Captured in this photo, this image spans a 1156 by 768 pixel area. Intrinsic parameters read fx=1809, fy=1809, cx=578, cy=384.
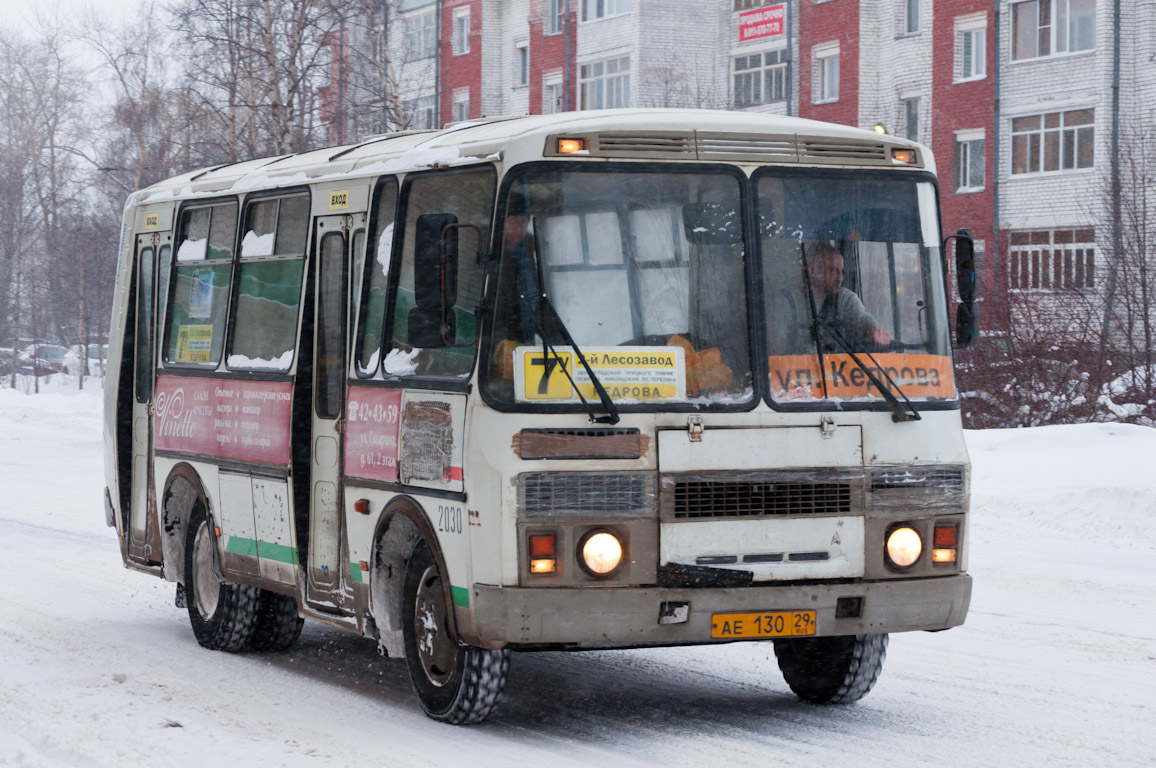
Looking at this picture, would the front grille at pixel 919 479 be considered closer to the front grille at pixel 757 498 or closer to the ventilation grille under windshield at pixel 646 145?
the front grille at pixel 757 498

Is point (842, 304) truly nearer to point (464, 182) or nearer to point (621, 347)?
point (621, 347)

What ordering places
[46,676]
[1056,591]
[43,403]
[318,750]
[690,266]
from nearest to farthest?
[318,750] → [690,266] → [46,676] → [1056,591] → [43,403]

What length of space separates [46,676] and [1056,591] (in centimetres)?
706

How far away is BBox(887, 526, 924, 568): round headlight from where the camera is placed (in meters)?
7.93

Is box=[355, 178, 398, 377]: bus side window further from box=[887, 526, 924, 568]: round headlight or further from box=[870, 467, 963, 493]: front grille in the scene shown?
box=[887, 526, 924, 568]: round headlight

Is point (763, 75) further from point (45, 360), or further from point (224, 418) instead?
point (224, 418)

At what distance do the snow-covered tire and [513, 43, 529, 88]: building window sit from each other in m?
45.4

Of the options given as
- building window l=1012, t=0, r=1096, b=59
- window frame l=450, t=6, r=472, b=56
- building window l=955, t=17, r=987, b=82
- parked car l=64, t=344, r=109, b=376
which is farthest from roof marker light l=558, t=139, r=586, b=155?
parked car l=64, t=344, r=109, b=376

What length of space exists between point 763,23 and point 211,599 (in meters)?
38.0

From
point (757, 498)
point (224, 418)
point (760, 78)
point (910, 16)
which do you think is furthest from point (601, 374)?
point (760, 78)

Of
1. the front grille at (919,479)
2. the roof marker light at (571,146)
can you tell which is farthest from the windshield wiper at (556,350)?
the front grille at (919,479)

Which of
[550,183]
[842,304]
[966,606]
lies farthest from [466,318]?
[966,606]

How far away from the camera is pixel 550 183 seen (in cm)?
773

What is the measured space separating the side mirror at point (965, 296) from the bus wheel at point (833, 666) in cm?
148
